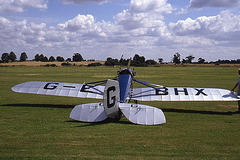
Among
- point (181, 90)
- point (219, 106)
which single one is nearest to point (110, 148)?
point (181, 90)

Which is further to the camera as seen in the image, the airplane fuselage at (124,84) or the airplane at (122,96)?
the airplane fuselage at (124,84)

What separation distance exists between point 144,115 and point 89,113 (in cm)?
161

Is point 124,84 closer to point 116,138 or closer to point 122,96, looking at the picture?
point 122,96

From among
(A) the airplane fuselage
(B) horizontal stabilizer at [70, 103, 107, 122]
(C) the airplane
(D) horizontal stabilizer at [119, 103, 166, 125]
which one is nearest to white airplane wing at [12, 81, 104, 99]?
(C) the airplane

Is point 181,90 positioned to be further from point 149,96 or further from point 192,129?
point 192,129

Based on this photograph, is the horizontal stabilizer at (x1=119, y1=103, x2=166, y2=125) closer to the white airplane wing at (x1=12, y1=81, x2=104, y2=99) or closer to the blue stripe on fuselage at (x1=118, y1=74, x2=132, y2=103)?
the blue stripe on fuselage at (x1=118, y1=74, x2=132, y2=103)

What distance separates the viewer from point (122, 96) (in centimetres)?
907

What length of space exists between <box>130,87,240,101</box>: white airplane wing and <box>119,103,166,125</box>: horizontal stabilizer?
11.0 feet

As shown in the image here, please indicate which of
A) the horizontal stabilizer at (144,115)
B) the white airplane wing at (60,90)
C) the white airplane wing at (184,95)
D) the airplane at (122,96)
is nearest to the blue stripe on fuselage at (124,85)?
the airplane at (122,96)

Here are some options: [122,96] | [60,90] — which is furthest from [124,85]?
[60,90]

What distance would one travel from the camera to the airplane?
7273 mm

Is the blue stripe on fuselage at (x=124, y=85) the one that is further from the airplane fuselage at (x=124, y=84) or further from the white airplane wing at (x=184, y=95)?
the white airplane wing at (x=184, y=95)

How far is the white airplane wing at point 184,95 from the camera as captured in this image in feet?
34.8

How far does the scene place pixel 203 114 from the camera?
10891 millimetres
